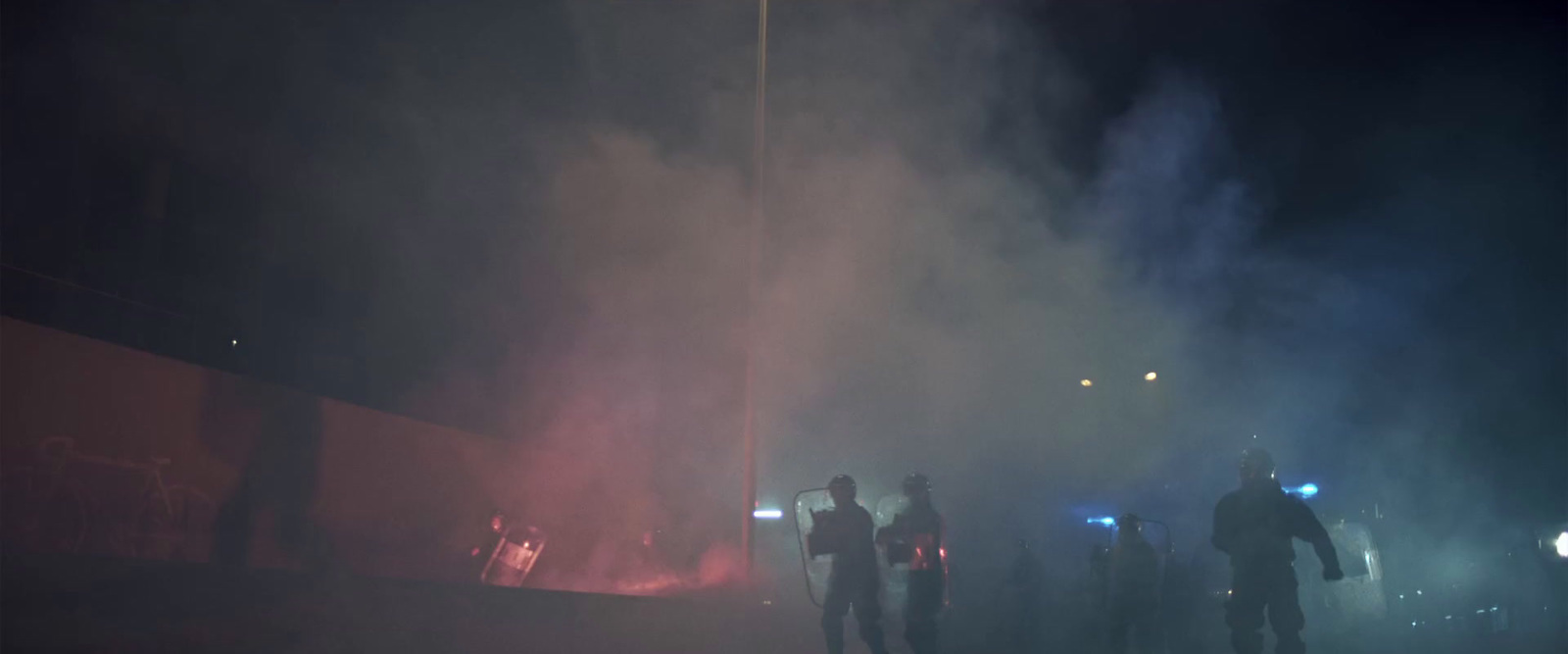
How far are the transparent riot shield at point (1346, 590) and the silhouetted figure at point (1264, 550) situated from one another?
3.79 meters

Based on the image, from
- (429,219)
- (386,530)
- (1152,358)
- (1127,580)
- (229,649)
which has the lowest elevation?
(229,649)

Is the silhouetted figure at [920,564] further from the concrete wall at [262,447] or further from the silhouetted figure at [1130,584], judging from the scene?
the concrete wall at [262,447]

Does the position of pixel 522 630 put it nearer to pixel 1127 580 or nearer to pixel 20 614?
pixel 20 614

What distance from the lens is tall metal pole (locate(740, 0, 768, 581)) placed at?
746 centimetres

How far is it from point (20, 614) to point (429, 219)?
5316 millimetres

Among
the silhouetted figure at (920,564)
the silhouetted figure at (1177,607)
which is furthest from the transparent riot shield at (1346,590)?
the silhouetted figure at (920,564)

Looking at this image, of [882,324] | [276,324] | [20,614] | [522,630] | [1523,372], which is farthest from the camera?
[1523,372]

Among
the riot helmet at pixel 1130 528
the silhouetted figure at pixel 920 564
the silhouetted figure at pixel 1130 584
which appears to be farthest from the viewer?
the riot helmet at pixel 1130 528

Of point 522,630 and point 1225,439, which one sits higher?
point 1225,439

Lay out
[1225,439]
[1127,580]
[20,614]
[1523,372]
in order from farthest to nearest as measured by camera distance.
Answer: [1523,372] < [1225,439] < [1127,580] < [20,614]

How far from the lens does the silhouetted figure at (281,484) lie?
6.72m

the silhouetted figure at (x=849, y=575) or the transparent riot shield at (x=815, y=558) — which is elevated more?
the transparent riot shield at (x=815, y=558)

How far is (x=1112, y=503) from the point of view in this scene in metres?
12.1

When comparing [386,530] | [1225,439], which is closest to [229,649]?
[386,530]
